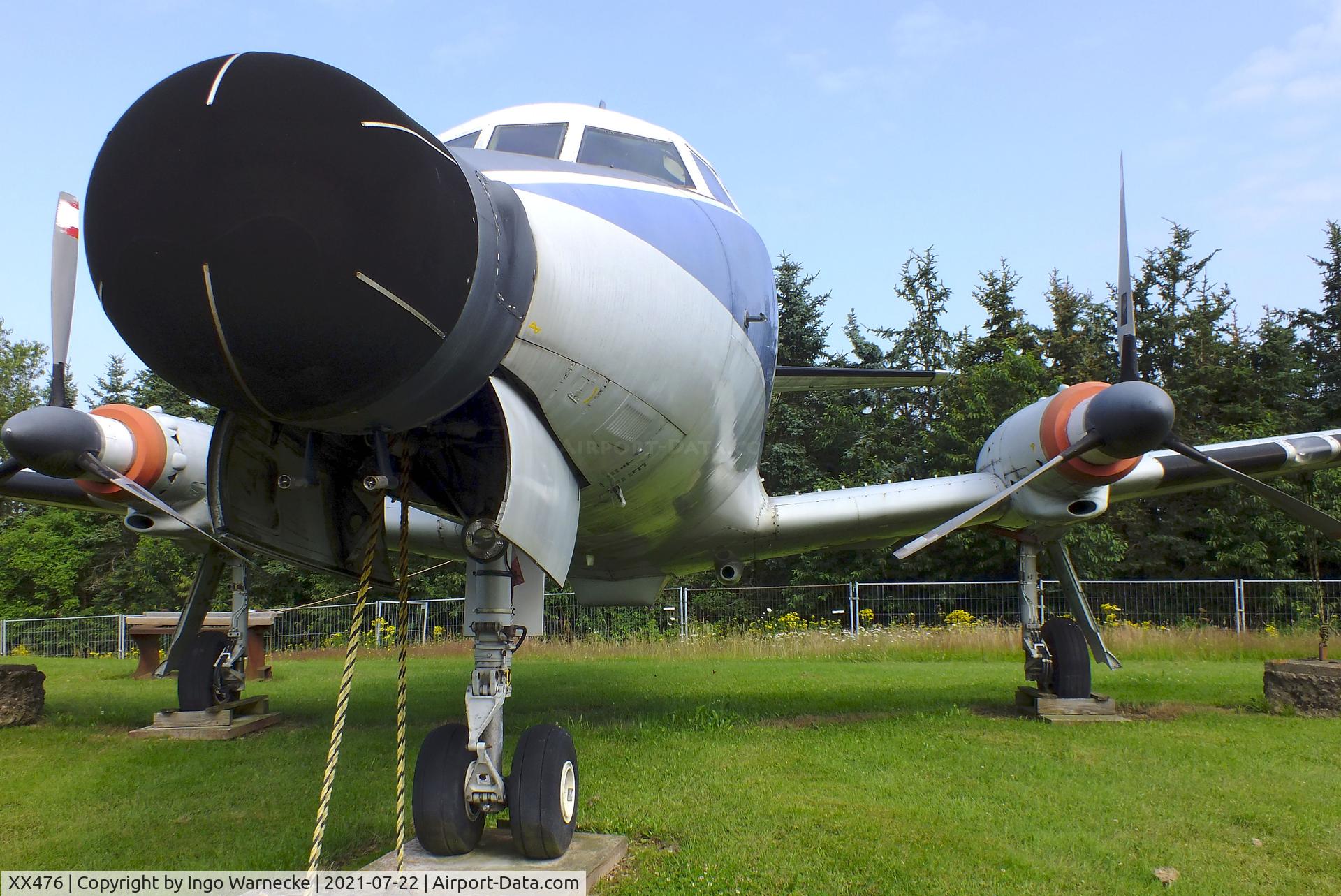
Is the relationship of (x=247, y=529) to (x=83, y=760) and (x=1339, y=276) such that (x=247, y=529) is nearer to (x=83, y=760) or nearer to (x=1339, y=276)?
(x=83, y=760)

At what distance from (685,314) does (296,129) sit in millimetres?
2093

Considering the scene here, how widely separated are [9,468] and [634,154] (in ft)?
19.2

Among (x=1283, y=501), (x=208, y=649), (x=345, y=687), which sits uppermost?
(x=1283, y=501)

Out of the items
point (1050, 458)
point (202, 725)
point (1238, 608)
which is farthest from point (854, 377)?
point (1238, 608)

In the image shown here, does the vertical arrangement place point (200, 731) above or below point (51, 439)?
below

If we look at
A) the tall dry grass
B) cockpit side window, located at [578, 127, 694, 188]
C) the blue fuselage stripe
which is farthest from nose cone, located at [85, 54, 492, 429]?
the tall dry grass

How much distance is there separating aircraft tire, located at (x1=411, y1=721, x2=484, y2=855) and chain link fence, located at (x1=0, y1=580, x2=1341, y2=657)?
15.5 meters

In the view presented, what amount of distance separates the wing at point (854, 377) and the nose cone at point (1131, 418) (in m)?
3.69

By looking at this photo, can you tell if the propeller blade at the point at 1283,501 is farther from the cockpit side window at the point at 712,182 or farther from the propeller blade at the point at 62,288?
the propeller blade at the point at 62,288

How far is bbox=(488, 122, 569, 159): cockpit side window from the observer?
527cm

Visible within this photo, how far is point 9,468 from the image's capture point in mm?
7617

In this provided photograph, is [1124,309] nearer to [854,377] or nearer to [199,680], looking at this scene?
[854,377]

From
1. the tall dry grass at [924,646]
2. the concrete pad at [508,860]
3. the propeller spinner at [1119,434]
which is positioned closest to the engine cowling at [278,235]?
the concrete pad at [508,860]

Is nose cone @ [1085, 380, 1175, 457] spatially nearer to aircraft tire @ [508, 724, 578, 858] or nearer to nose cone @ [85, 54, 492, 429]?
aircraft tire @ [508, 724, 578, 858]
